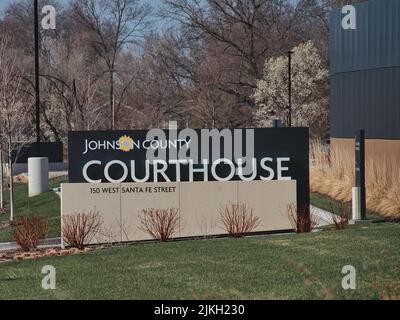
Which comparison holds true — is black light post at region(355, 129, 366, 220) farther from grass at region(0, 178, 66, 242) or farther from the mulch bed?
grass at region(0, 178, 66, 242)

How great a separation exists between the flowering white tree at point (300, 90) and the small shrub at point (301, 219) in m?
28.9

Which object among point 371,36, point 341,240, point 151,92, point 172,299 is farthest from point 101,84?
point 172,299

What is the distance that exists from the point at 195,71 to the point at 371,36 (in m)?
28.8

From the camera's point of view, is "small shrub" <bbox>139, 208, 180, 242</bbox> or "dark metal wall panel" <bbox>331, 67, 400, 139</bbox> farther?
"dark metal wall panel" <bbox>331, 67, 400, 139</bbox>

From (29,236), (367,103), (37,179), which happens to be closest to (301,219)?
(29,236)

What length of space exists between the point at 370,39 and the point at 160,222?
14.1m

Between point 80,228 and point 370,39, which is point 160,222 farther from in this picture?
point 370,39

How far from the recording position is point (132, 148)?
53.1 ft

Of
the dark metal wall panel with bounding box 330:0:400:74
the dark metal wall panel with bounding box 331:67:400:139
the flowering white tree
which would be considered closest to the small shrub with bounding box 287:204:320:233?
the dark metal wall panel with bounding box 331:67:400:139

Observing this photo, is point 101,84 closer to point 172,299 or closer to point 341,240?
point 341,240

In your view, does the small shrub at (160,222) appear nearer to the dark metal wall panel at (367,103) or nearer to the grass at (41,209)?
the grass at (41,209)

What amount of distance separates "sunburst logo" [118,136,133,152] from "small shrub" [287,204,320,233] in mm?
3542

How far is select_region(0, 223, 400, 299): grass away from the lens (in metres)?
8.59

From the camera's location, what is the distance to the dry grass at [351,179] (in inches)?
754
